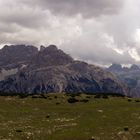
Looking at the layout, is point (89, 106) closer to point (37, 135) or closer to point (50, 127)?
point (50, 127)

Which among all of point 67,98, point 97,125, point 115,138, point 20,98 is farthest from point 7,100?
point 115,138

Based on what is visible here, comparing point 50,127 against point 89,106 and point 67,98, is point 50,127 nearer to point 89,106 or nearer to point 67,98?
point 89,106

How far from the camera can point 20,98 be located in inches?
4006

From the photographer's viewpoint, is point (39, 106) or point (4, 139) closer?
point (4, 139)

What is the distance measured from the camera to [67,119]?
74.1m

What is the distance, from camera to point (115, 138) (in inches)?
2378

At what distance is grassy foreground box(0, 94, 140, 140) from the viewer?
61.1 metres

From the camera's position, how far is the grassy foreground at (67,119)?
2405 inches

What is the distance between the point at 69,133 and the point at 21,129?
350 inches

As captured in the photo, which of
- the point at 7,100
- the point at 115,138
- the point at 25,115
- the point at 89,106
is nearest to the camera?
the point at 115,138

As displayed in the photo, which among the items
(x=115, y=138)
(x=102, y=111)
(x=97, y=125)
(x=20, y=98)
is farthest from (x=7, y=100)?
(x=115, y=138)

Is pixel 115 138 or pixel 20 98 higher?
pixel 20 98

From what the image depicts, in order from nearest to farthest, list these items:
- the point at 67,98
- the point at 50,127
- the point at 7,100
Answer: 1. the point at 50,127
2. the point at 7,100
3. the point at 67,98

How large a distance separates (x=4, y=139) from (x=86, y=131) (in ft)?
49.0
